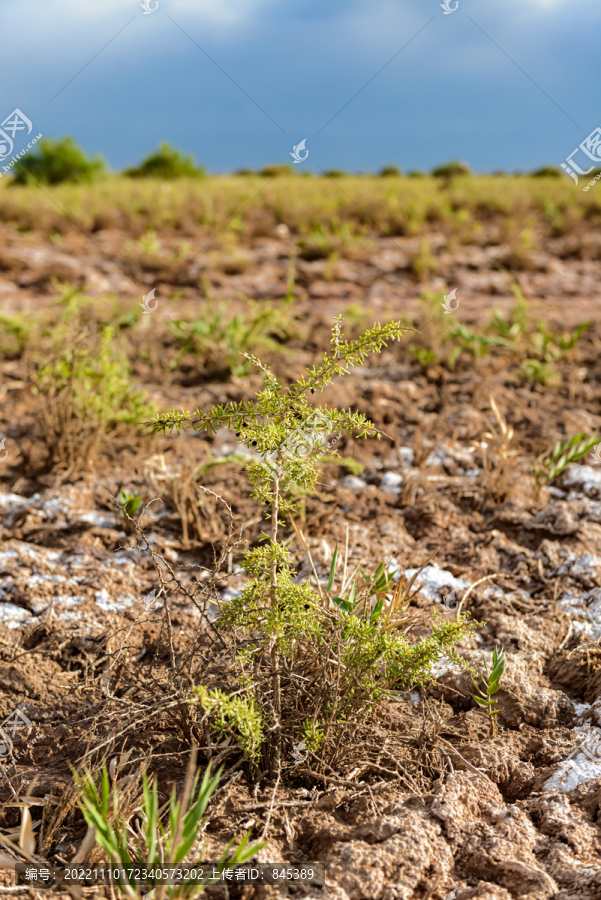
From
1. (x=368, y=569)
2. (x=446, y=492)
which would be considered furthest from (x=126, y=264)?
(x=368, y=569)

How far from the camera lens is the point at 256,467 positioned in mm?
1351
